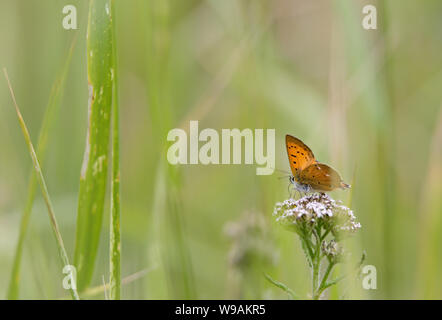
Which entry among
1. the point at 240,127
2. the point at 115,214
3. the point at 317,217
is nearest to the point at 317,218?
the point at 317,217

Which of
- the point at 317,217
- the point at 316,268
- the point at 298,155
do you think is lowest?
the point at 316,268

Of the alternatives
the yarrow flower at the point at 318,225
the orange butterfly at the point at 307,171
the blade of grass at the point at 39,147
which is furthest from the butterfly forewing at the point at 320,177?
the blade of grass at the point at 39,147

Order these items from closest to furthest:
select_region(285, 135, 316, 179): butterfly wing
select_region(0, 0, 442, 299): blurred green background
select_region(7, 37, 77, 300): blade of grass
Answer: select_region(7, 37, 77, 300): blade of grass < select_region(285, 135, 316, 179): butterfly wing < select_region(0, 0, 442, 299): blurred green background

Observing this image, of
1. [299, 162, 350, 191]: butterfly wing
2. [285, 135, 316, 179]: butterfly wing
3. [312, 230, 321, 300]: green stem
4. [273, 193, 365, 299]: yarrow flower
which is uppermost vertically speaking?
[285, 135, 316, 179]: butterfly wing

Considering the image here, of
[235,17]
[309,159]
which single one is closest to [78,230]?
[309,159]

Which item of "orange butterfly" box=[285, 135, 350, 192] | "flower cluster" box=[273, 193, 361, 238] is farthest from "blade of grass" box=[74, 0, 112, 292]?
"orange butterfly" box=[285, 135, 350, 192]

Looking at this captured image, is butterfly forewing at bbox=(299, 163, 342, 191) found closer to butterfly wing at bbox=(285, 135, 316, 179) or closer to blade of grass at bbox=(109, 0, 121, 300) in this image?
butterfly wing at bbox=(285, 135, 316, 179)

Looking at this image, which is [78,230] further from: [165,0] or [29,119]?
[29,119]

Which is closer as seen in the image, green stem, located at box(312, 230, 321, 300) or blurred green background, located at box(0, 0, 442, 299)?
green stem, located at box(312, 230, 321, 300)

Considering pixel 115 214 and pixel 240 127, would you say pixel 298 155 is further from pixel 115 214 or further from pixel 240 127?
pixel 240 127
